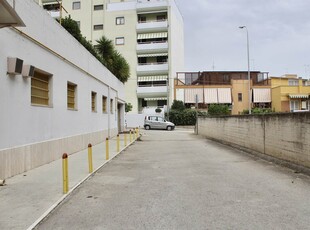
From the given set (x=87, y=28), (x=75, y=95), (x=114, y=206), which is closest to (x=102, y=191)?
(x=114, y=206)

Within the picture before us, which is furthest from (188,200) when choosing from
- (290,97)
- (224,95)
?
(290,97)

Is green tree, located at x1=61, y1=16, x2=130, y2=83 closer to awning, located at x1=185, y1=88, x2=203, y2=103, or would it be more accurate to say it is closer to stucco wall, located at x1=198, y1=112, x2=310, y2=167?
stucco wall, located at x1=198, y1=112, x2=310, y2=167

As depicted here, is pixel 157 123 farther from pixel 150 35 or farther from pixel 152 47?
pixel 150 35

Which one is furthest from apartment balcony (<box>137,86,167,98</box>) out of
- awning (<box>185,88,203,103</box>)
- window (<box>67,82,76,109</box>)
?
window (<box>67,82,76,109</box>)

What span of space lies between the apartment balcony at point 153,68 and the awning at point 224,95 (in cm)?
894

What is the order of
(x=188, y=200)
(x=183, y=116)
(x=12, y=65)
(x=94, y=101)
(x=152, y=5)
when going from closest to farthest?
(x=188, y=200), (x=12, y=65), (x=94, y=101), (x=183, y=116), (x=152, y=5)

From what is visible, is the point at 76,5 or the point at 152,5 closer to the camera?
the point at 152,5

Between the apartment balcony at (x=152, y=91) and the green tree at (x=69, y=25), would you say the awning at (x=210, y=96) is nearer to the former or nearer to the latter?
the apartment balcony at (x=152, y=91)

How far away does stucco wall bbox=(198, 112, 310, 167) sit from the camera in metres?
9.56

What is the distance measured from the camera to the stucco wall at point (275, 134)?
9562mm

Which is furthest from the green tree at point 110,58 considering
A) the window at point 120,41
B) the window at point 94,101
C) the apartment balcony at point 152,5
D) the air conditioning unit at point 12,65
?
the apartment balcony at point 152,5

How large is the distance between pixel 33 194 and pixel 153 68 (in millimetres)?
46361

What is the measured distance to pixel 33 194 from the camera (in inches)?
271

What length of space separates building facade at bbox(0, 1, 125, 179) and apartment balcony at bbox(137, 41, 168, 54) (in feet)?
113
